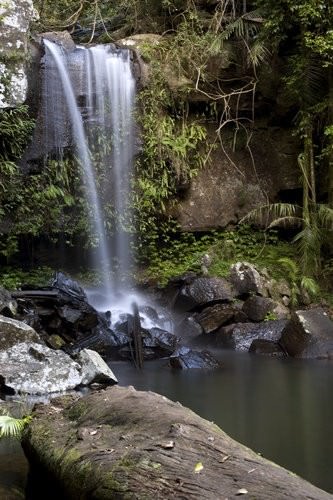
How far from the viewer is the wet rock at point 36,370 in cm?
630

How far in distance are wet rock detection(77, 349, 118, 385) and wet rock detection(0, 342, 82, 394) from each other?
78mm

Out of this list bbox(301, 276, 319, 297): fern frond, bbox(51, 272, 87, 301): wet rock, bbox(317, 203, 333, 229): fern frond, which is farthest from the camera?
bbox(317, 203, 333, 229): fern frond

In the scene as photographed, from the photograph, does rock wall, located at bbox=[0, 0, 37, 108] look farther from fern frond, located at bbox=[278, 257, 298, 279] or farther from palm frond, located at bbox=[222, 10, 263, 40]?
fern frond, located at bbox=[278, 257, 298, 279]

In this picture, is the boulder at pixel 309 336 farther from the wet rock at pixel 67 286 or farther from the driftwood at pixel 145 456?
the driftwood at pixel 145 456

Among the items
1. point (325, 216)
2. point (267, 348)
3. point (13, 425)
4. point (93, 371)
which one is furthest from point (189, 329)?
point (13, 425)

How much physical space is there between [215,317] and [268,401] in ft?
14.1

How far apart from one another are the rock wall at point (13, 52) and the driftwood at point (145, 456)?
8657 mm

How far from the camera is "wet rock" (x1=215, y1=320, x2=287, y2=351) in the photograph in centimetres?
997

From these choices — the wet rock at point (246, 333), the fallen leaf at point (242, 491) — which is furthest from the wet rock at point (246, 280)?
the fallen leaf at point (242, 491)

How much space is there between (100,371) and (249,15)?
9.55 meters

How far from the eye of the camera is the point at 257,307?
10.8 meters

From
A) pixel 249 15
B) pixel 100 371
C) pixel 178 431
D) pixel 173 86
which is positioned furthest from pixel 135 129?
pixel 178 431

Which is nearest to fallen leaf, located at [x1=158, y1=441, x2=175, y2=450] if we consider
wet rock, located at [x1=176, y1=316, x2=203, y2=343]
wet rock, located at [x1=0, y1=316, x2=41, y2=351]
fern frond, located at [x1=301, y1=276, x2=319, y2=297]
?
wet rock, located at [x1=0, y1=316, x2=41, y2=351]

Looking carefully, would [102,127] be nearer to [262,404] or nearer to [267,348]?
[267,348]
